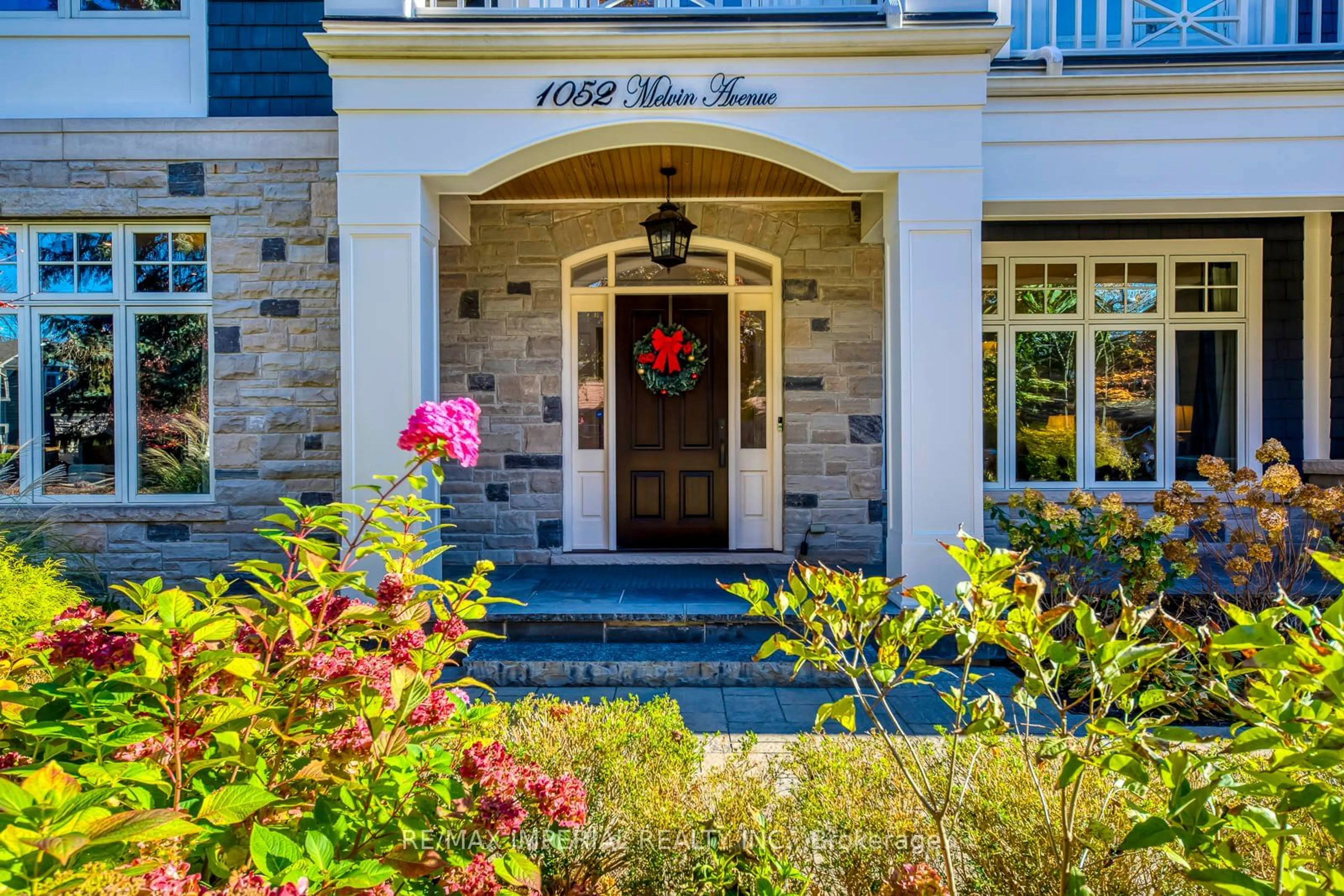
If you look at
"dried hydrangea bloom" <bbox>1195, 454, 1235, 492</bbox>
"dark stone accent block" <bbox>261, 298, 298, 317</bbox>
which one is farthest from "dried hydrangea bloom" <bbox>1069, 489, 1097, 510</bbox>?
"dark stone accent block" <bbox>261, 298, 298, 317</bbox>

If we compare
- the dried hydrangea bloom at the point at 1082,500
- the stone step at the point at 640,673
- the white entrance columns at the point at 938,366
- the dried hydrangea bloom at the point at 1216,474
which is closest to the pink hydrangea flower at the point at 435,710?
the stone step at the point at 640,673

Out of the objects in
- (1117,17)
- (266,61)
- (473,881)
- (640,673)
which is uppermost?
(1117,17)

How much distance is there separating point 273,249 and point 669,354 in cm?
293

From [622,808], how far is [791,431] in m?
4.85

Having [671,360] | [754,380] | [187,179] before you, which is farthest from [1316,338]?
[187,179]

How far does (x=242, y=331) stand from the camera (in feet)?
18.5

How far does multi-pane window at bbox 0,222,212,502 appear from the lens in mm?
5738

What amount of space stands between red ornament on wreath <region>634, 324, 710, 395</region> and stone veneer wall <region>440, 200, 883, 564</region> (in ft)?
2.30

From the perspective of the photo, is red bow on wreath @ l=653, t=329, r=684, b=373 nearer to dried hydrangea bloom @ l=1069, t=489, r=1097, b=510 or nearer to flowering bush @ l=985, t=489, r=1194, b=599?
flowering bush @ l=985, t=489, r=1194, b=599

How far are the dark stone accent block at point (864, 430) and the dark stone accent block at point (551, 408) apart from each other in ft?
7.52

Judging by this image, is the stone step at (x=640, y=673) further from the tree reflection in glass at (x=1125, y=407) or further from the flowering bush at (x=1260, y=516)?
the tree reflection in glass at (x=1125, y=407)

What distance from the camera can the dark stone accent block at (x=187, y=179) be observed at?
221 inches

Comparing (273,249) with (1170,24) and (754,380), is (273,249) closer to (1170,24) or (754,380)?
(754,380)

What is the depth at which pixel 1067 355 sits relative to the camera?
680 cm
